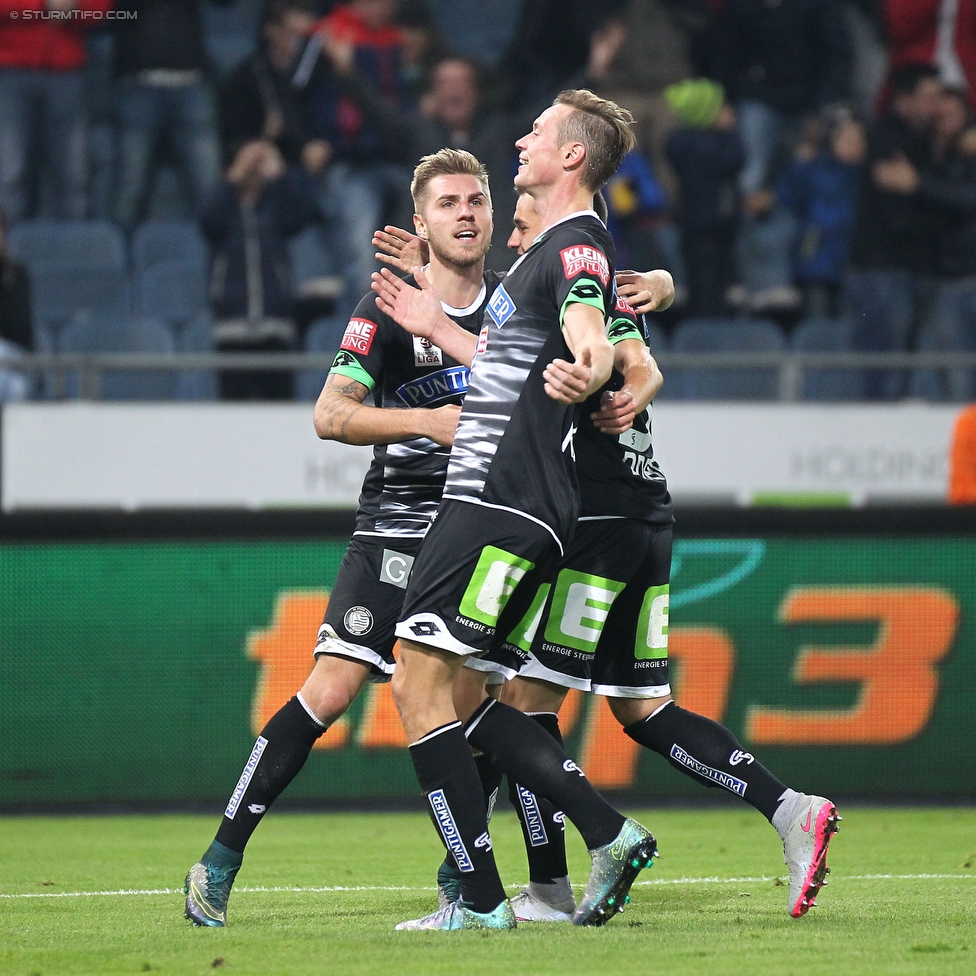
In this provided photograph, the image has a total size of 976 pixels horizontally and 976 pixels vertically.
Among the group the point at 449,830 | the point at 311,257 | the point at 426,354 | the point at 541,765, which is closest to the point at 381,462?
the point at 426,354

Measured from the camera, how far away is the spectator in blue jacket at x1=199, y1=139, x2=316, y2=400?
11.7 m

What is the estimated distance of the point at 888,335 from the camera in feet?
41.0

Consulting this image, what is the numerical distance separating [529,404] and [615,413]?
0.41 m

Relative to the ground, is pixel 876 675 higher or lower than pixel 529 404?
lower

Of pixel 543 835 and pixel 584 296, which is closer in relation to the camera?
pixel 584 296

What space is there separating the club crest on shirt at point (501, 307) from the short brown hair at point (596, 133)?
40 centimetres

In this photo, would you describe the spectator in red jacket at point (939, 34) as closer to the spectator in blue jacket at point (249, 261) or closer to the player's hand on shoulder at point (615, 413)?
the spectator in blue jacket at point (249, 261)

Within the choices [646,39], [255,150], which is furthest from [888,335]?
[255,150]

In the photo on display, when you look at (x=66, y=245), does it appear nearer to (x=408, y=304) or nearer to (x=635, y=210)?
(x=635, y=210)

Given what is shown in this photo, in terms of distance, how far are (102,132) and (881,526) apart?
7.68 m

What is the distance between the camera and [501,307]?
4.50 metres

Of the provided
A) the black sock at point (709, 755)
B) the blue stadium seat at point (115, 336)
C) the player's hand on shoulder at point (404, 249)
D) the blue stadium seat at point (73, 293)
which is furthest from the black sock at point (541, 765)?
the blue stadium seat at point (73, 293)

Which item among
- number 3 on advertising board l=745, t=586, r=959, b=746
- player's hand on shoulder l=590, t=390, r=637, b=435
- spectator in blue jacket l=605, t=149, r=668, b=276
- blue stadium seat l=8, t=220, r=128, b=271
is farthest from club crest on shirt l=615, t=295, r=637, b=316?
blue stadium seat l=8, t=220, r=128, b=271

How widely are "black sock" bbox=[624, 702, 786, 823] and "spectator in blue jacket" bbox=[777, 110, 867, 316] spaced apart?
8.79m
